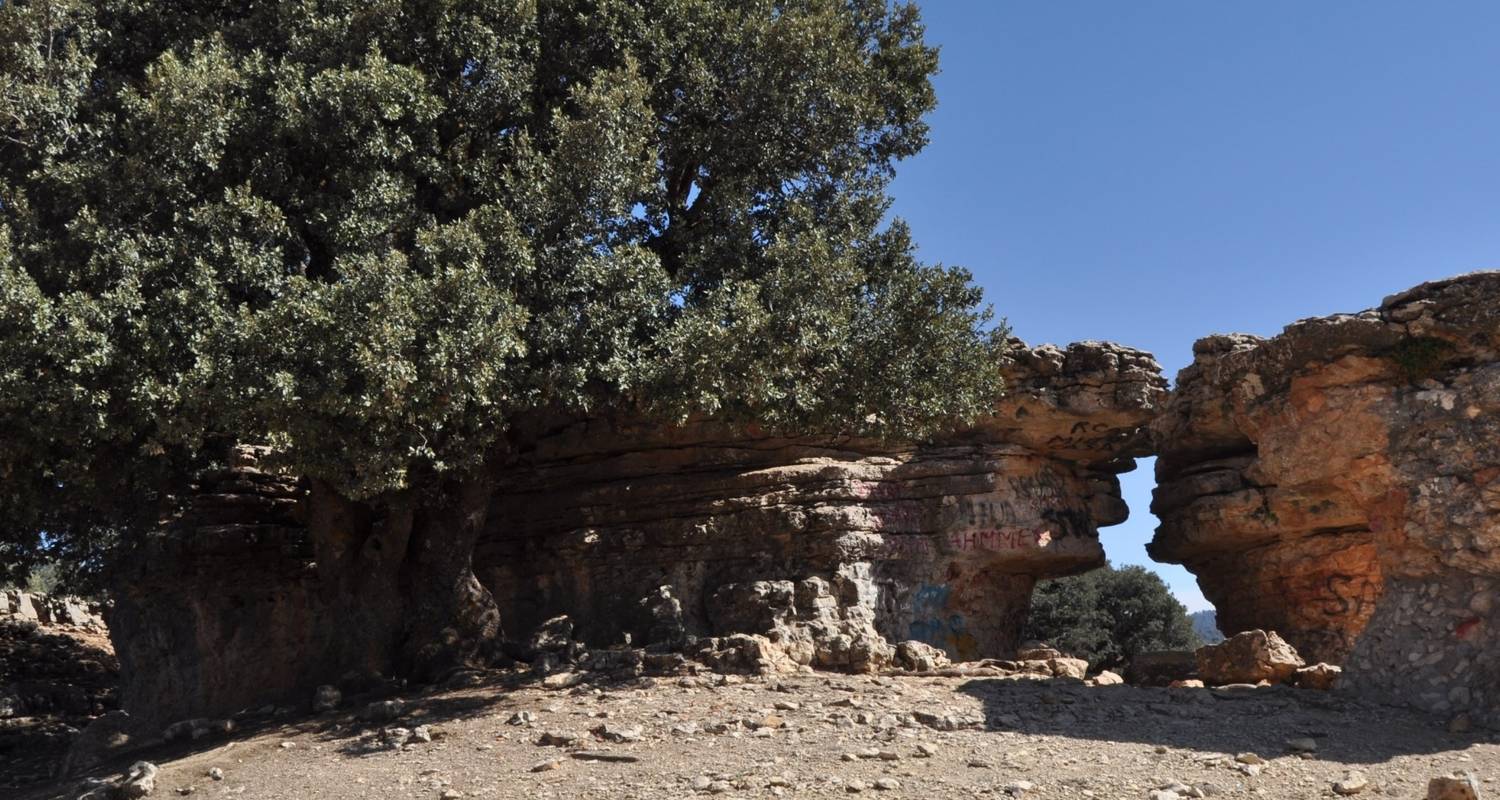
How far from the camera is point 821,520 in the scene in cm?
1410

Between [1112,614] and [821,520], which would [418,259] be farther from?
[1112,614]

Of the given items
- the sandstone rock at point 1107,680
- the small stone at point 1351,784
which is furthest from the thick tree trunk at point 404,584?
the small stone at point 1351,784

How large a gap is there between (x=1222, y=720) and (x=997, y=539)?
542 cm

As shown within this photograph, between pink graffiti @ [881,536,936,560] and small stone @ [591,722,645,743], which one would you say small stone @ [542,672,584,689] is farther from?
pink graffiti @ [881,536,936,560]

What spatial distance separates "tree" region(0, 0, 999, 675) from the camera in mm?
9766

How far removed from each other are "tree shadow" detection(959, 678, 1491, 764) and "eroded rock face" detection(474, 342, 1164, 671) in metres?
3.48

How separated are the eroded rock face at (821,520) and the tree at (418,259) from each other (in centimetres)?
182

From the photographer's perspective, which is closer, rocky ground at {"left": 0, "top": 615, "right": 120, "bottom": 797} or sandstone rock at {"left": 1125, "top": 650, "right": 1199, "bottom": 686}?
sandstone rock at {"left": 1125, "top": 650, "right": 1199, "bottom": 686}

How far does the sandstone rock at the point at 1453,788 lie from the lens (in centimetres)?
670

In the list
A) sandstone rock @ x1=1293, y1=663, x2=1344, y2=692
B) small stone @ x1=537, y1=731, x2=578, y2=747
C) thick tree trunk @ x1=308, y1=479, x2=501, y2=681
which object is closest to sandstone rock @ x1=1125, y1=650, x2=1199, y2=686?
sandstone rock @ x1=1293, y1=663, x2=1344, y2=692

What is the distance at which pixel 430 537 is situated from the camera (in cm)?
1303

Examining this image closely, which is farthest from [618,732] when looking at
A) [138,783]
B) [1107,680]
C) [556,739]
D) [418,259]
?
[1107,680]

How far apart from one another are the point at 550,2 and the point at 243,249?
432 cm

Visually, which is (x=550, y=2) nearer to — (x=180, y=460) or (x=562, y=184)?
(x=562, y=184)
